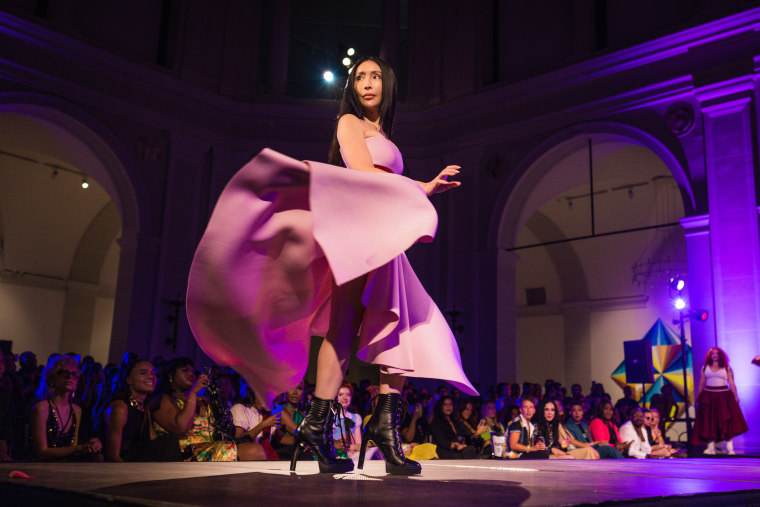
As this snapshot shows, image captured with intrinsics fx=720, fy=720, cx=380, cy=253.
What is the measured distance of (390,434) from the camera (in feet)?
7.98

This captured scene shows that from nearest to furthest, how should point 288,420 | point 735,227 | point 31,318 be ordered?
point 288,420, point 735,227, point 31,318

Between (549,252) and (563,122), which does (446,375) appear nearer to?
(563,122)

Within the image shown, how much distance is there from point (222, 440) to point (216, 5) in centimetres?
1028

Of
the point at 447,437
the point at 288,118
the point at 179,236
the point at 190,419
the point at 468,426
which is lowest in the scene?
the point at 447,437

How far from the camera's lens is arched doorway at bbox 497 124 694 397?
589 inches

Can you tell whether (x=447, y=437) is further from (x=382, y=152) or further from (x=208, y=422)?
(x=382, y=152)

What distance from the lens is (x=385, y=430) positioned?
8.00 feet

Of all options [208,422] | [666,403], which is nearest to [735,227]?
[666,403]

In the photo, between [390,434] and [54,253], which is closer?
[390,434]

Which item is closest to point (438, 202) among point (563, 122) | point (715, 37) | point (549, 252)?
point (563, 122)

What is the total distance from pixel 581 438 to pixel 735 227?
147 inches

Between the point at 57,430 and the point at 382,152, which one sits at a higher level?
the point at 382,152

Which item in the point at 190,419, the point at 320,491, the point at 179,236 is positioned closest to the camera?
the point at 320,491

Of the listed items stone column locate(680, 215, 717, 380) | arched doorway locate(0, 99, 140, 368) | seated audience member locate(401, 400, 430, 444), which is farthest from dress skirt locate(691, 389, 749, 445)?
arched doorway locate(0, 99, 140, 368)
